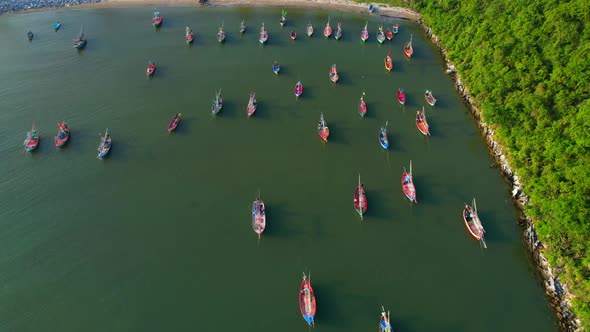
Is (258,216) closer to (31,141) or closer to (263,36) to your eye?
(31,141)

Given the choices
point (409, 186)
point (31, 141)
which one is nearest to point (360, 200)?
point (409, 186)

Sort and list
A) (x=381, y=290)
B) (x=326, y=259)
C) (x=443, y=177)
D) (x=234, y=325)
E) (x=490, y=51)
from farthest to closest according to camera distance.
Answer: (x=490, y=51) → (x=443, y=177) → (x=326, y=259) → (x=381, y=290) → (x=234, y=325)

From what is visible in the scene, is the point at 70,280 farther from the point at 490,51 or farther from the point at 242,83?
the point at 490,51

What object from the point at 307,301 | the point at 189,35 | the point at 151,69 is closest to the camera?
the point at 307,301

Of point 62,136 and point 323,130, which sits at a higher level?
point 323,130

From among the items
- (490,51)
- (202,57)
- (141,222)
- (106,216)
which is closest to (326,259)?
(141,222)

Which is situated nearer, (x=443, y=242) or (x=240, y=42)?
(x=443, y=242)

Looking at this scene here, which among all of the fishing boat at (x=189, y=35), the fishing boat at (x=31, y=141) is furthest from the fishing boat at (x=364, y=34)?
the fishing boat at (x=31, y=141)
